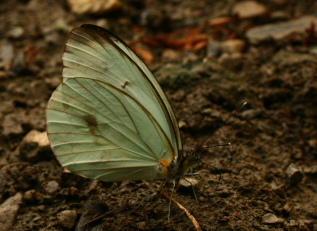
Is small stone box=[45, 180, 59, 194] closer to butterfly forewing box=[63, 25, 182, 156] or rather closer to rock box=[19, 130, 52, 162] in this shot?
rock box=[19, 130, 52, 162]

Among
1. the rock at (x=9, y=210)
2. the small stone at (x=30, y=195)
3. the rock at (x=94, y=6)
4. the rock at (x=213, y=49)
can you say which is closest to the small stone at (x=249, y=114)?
the rock at (x=213, y=49)

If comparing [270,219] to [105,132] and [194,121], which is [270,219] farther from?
[105,132]

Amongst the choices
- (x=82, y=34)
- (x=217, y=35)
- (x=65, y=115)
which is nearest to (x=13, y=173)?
(x=65, y=115)

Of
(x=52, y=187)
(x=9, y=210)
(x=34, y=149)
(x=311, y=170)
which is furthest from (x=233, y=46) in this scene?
(x=9, y=210)

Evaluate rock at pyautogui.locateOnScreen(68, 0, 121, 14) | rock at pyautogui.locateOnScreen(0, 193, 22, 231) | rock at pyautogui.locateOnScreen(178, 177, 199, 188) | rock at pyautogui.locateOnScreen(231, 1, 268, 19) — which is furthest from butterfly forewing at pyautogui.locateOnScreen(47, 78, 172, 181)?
rock at pyautogui.locateOnScreen(231, 1, 268, 19)

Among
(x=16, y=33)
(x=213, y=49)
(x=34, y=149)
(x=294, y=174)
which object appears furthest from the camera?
(x=16, y=33)
